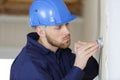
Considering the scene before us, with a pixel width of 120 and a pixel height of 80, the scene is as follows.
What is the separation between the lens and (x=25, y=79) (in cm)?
167

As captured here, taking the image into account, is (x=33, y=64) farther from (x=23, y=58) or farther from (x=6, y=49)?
(x=6, y=49)

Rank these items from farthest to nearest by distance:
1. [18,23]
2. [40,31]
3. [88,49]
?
[18,23] → [40,31] → [88,49]

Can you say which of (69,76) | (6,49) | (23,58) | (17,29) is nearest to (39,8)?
(23,58)

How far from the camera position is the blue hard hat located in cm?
171

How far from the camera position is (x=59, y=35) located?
1.76 metres

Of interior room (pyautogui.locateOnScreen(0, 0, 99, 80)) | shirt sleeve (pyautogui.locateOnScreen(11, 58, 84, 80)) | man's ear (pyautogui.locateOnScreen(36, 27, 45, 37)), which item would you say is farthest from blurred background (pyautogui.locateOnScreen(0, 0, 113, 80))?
shirt sleeve (pyautogui.locateOnScreen(11, 58, 84, 80))

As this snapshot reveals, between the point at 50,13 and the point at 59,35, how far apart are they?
0.13m

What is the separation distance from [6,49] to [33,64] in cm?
266

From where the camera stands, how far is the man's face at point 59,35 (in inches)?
68.6
